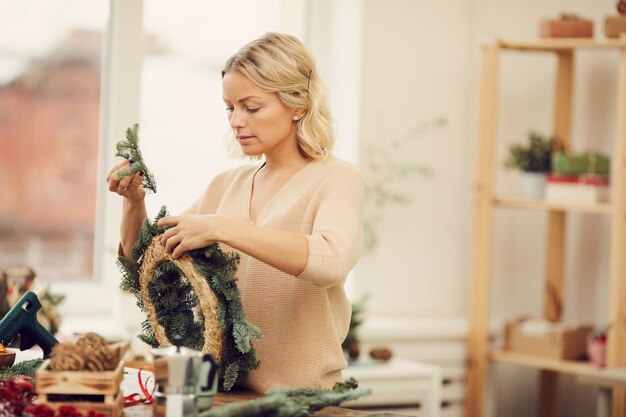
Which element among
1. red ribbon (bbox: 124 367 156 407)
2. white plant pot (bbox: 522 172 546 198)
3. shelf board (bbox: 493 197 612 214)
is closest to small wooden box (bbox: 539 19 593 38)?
A: white plant pot (bbox: 522 172 546 198)

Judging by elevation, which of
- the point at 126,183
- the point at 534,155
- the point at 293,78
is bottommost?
the point at 126,183

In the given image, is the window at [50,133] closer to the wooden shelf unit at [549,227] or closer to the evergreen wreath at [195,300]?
the wooden shelf unit at [549,227]

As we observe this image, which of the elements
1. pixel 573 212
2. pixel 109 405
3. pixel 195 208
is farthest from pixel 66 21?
pixel 109 405

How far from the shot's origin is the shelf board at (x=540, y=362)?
12.5 feet

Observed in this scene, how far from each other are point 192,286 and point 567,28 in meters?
2.56

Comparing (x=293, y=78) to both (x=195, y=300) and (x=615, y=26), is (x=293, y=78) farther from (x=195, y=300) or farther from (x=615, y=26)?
(x=615, y=26)

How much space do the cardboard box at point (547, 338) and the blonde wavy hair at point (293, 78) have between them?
81.0 inches

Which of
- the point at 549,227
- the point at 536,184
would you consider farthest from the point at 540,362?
the point at 536,184

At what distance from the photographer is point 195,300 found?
1.92 metres

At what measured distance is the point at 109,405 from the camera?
159cm

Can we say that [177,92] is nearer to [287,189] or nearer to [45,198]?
[45,198]

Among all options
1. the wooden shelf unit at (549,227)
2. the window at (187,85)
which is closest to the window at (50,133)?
the window at (187,85)

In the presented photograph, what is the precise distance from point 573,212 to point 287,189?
252 cm

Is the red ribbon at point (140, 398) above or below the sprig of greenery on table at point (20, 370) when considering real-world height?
below
